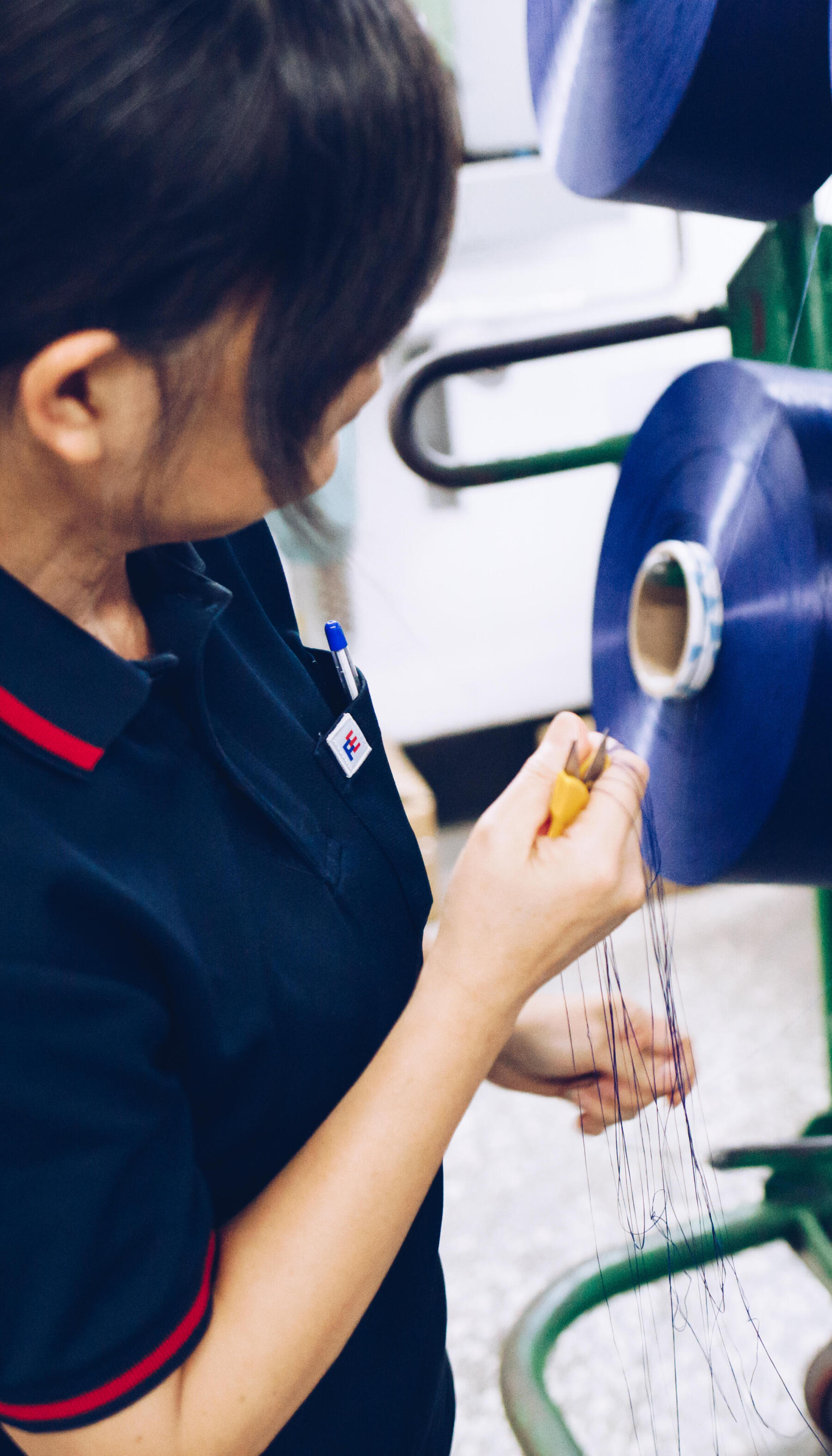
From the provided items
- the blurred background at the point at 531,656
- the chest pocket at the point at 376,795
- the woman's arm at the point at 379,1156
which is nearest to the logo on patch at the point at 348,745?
the chest pocket at the point at 376,795

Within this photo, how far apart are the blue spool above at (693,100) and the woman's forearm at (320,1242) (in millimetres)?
520

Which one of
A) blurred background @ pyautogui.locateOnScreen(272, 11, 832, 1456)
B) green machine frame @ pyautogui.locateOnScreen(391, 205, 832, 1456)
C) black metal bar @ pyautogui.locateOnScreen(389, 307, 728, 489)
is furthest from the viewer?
blurred background @ pyautogui.locateOnScreen(272, 11, 832, 1456)

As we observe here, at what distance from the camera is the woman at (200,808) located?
335mm

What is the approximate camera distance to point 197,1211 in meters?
0.40

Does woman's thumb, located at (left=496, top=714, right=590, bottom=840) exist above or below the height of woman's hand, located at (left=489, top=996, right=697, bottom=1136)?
above

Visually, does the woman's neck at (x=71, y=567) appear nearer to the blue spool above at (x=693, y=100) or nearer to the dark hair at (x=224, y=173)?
the dark hair at (x=224, y=173)

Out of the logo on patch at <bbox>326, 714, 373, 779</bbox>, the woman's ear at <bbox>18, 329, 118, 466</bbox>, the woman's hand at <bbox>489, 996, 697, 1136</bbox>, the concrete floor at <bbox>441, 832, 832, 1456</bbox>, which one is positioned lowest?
the concrete floor at <bbox>441, 832, 832, 1456</bbox>

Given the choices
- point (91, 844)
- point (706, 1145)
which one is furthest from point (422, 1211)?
point (706, 1145)

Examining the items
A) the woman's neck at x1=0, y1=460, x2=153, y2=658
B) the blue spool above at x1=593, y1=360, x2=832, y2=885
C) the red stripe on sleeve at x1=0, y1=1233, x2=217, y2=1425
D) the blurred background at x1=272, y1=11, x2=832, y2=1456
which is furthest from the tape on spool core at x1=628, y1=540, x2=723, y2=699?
the blurred background at x1=272, y1=11, x2=832, y2=1456

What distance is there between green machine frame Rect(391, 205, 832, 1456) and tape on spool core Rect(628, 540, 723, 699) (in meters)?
0.24

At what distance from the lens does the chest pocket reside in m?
0.56

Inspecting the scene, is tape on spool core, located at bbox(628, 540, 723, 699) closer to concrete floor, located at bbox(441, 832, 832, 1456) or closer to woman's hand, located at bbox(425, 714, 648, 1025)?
woman's hand, located at bbox(425, 714, 648, 1025)

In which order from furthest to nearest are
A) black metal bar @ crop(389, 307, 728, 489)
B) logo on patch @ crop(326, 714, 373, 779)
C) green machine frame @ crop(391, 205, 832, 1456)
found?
1. black metal bar @ crop(389, 307, 728, 489)
2. green machine frame @ crop(391, 205, 832, 1456)
3. logo on patch @ crop(326, 714, 373, 779)

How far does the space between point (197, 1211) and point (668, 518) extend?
1.74ft
